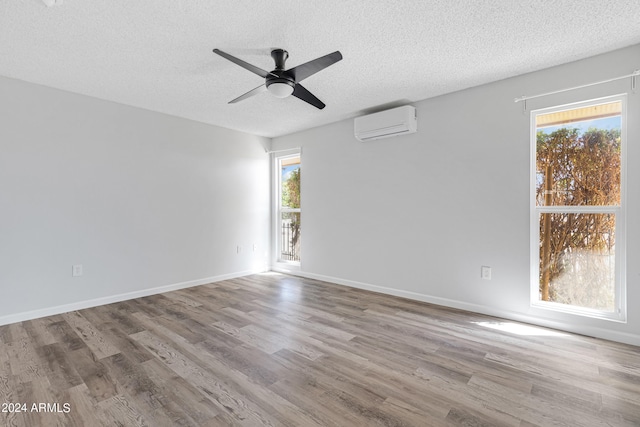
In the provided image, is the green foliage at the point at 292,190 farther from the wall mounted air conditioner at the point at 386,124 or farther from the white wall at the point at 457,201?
the wall mounted air conditioner at the point at 386,124

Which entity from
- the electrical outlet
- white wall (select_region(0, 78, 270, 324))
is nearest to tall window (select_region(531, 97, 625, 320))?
white wall (select_region(0, 78, 270, 324))

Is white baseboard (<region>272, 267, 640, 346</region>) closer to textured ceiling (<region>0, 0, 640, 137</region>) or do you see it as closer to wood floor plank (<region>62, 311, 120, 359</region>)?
textured ceiling (<region>0, 0, 640, 137</region>)

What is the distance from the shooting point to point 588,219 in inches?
105

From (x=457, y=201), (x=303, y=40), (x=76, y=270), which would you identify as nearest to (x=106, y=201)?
(x=76, y=270)

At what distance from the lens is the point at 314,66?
86.5 inches

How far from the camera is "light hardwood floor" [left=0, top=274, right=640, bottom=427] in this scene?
63.9 inches

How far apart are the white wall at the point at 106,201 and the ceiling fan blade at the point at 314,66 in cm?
260

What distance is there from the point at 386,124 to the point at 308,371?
2898 millimetres

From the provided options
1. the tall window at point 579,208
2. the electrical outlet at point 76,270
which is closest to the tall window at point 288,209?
the electrical outlet at point 76,270

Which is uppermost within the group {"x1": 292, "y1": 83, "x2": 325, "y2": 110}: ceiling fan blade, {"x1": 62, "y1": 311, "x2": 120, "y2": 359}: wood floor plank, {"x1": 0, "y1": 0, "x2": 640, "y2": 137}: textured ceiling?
{"x1": 0, "y1": 0, "x2": 640, "y2": 137}: textured ceiling

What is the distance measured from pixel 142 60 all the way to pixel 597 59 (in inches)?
155

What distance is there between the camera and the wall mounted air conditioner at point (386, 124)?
356cm

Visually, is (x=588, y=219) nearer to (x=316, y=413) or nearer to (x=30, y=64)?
(x=316, y=413)

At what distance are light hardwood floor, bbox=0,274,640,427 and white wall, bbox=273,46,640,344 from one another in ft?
1.28
